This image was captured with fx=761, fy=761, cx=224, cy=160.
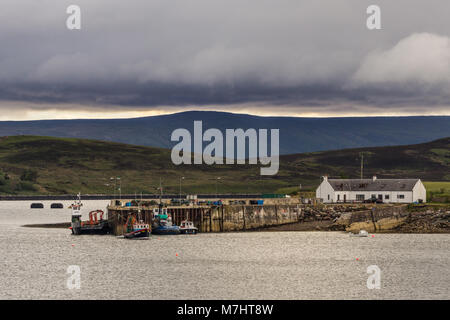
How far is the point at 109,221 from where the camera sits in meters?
153

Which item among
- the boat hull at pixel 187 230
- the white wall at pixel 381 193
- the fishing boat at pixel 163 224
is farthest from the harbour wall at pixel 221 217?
the white wall at pixel 381 193

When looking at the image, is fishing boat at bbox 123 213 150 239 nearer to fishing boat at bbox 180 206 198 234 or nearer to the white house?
fishing boat at bbox 180 206 198 234

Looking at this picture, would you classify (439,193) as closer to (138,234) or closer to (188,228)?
(188,228)

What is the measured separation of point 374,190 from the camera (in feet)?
555

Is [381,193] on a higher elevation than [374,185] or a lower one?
lower

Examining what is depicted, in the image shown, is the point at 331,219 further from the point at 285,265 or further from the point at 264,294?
the point at 264,294

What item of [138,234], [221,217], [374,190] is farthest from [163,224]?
[374,190]

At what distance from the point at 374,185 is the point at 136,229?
2287 inches

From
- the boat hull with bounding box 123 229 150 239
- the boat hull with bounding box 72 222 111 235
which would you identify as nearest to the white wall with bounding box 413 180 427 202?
the boat hull with bounding box 123 229 150 239

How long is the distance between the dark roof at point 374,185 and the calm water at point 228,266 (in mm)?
20972

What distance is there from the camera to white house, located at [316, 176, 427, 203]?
546 feet

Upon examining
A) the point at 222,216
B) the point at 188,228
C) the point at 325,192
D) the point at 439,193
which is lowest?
the point at 188,228

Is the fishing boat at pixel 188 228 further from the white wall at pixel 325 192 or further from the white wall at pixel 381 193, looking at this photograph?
the white wall at pixel 381 193
